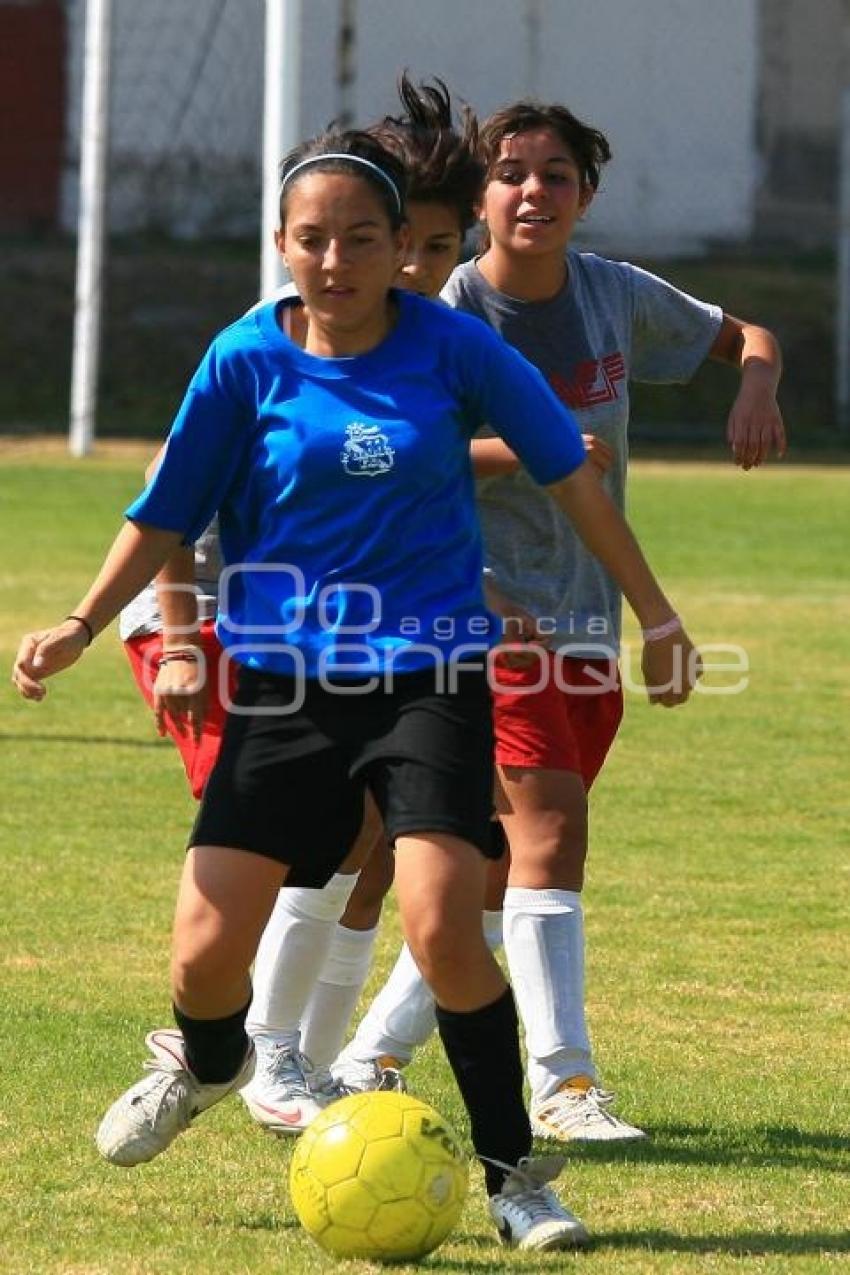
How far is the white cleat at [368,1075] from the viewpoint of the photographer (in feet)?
17.4

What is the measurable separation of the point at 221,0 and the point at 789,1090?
959 inches

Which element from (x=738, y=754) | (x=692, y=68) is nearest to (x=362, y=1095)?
(x=738, y=754)

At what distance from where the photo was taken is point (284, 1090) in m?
5.04

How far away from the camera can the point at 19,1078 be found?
212 inches

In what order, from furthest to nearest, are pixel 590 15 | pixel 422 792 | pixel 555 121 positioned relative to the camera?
pixel 590 15, pixel 555 121, pixel 422 792

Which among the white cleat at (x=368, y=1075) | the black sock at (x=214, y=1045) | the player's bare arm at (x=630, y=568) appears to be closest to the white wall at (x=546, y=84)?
the white cleat at (x=368, y=1075)

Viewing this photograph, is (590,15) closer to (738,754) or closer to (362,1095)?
(738,754)

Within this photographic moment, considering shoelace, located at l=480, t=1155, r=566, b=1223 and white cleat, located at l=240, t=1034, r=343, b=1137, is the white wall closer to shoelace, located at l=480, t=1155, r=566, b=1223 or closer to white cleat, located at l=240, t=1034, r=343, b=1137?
white cleat, located at l=240, t=1034, r=343, b=1137

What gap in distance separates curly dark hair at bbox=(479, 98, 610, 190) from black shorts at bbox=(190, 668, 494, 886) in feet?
4.63

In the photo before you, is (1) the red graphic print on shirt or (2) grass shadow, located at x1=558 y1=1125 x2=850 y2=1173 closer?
(2) grass shadow, located at x1=558 y1=1125 x2=850 y2=1173

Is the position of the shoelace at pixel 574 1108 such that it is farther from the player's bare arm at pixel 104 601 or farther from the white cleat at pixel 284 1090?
the player's bare arm at pixel 104 601

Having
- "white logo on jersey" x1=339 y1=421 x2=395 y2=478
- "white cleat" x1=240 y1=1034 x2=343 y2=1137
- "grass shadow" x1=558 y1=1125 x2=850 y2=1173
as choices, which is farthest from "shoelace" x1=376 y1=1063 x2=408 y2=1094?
"white logo on jersey" x1=339 y1=421 x2=395 y2=478

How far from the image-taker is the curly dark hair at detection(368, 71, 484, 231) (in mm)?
4957

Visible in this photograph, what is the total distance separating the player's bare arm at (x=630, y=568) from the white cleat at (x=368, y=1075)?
127cm
